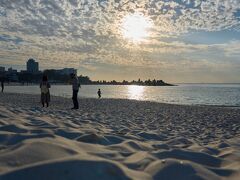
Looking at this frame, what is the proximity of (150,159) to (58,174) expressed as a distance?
59.5 inches

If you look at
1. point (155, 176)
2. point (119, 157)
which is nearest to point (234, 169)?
point (155, 176)

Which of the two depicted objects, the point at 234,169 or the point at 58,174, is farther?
the point at 234,169

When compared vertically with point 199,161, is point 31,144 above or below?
above

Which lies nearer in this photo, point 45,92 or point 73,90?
point 73,90

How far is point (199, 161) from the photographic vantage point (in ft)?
14.5

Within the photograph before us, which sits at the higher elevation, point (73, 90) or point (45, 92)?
point (73, 90)

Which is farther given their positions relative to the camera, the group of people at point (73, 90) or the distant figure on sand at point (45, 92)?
the distant figure on sand at point (45, 92)


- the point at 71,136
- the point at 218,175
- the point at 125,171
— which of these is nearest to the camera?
the point at 125,171

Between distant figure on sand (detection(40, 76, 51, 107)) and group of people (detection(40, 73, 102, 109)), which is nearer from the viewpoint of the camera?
group of people (detection(40, 73, 102, 109))

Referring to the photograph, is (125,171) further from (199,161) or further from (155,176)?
(199,161)

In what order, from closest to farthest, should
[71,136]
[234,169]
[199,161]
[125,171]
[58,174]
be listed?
1. [58,174]
2. [125,171]
3. [234,169]
4. [199,161]
5. [71,136]

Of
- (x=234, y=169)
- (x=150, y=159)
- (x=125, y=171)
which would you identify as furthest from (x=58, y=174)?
(x=234, y=169)

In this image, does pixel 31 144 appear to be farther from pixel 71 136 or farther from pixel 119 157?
pixel 71 136

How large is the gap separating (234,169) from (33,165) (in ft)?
7.97
